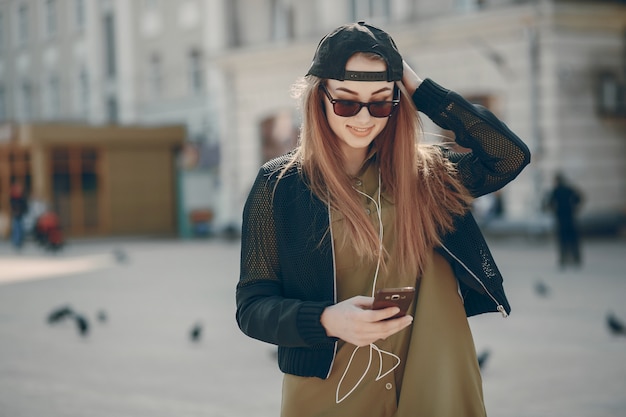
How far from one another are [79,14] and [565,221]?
28760 mm

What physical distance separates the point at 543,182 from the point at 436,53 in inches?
185

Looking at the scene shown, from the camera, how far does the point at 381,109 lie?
2.64 m

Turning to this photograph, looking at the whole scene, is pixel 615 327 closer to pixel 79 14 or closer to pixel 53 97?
pixel 79 14

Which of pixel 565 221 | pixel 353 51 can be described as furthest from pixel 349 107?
pixel 565 221

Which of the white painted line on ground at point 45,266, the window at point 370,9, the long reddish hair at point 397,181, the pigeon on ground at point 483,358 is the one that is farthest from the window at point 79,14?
the long reddish hair at point 397,181

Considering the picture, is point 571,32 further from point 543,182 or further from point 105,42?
point 105,42

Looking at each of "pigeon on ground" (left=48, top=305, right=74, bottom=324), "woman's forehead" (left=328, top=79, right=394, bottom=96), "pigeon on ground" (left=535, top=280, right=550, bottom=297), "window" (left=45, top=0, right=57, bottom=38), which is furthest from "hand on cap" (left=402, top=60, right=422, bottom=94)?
"window" (left=45, top=0, right=57, bottom=38)

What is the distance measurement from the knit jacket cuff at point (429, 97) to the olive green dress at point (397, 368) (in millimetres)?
364

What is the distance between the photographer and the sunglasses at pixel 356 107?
103 inches

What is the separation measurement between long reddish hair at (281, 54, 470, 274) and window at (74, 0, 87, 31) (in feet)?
129

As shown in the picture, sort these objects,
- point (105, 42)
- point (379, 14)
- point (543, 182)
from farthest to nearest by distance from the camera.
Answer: point (105, 42) < point (379, 14) < point (543, 182)

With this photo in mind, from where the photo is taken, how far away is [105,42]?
3909cm

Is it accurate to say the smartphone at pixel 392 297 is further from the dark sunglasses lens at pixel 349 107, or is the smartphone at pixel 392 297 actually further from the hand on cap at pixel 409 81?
the hand on cap at pixel 409 81

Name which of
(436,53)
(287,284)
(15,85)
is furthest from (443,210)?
(15,85)
